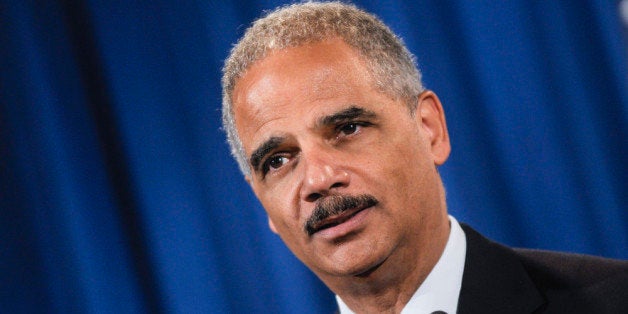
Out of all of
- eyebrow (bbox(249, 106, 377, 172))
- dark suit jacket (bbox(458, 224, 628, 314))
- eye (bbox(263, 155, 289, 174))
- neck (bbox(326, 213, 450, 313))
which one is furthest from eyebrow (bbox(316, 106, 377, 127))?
dark suit jacket (bbox(458, 224, 628, 314))

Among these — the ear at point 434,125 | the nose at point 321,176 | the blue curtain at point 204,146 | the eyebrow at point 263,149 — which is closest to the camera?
the nose at point 321,176

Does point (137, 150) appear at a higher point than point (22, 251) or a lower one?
higher

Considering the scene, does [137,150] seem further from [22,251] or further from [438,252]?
[438,252]

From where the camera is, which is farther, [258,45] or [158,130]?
[158,130]

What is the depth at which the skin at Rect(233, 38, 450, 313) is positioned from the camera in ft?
4.68

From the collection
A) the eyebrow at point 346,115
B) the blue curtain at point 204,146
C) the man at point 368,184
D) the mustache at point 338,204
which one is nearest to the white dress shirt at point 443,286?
the man at point 368,184

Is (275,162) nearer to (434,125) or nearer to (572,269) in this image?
(434,125)

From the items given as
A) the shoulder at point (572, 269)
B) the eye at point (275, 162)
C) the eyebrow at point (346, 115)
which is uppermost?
the eyebrow at point (346, 115)

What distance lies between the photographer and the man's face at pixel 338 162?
4.65 ft

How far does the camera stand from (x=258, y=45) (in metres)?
1.62

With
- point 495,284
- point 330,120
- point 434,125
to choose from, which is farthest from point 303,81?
point 495,284

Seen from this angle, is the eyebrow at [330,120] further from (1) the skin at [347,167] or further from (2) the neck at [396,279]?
(2) the neck at [396,279]

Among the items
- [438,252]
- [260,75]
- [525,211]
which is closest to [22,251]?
[260,75]

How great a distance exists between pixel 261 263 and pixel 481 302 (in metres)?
0.97
